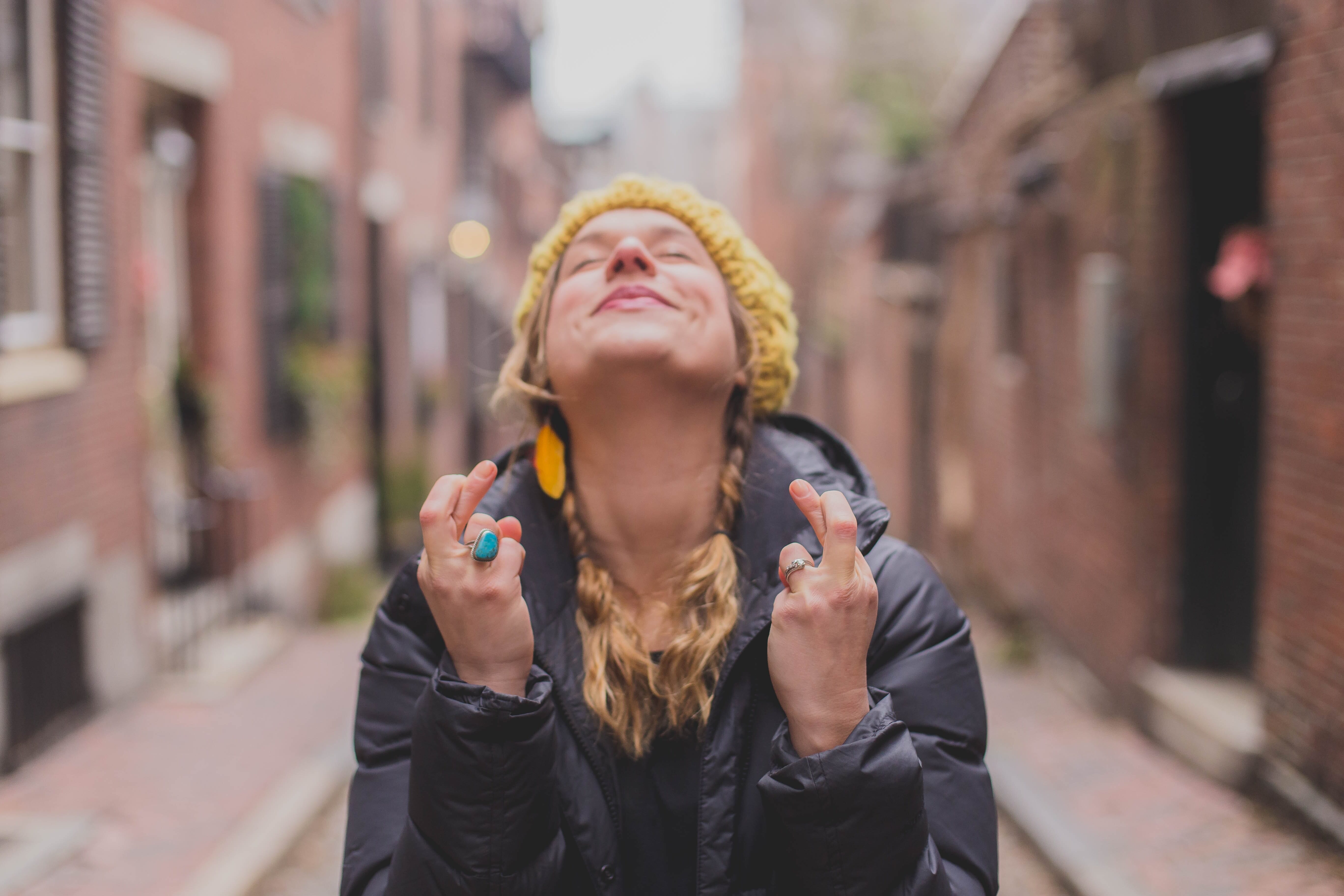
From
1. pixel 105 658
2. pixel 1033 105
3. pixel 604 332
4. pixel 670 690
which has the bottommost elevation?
pixel 105 658

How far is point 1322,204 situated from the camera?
4.70m

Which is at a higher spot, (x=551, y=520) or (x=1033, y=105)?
(x=1033, y=105)

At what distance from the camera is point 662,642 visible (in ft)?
6.75

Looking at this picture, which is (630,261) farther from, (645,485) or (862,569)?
(862,569)

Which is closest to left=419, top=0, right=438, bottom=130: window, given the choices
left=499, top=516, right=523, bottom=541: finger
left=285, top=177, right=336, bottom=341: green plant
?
left=285, top=177, right=336, bottom=341: green plant

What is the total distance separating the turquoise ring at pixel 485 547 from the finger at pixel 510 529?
0.03 meters

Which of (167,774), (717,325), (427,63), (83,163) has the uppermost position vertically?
(427,63)

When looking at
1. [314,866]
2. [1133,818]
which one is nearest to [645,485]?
[314,866]

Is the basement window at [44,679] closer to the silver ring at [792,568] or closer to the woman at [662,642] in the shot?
the woman at [662,642]

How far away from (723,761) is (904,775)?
11.8 inches

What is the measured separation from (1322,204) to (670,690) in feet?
13.0

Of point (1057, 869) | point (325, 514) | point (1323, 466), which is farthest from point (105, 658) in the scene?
point (1323, 466)

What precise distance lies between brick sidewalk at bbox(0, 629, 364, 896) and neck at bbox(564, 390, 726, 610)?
3.23 m

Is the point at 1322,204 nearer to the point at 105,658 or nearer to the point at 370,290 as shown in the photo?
the point at 105,658
